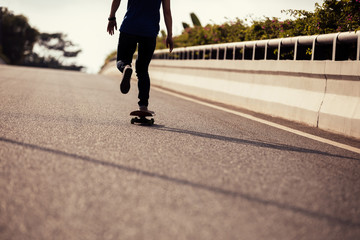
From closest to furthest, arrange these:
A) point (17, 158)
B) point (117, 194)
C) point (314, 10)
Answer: point (117, 194) < point (17, 158) < point (314, 10)

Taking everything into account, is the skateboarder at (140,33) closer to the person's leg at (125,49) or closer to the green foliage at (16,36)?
the person's leg at (125,49)

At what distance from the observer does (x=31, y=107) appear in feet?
28.2

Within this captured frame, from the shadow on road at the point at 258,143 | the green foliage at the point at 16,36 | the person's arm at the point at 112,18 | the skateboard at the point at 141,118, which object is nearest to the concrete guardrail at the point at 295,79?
the shadow on road at the point at 258,143

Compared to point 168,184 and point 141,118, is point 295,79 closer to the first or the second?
point 141,118

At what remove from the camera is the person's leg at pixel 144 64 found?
7.68 m

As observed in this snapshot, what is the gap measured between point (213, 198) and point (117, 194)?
620 mm

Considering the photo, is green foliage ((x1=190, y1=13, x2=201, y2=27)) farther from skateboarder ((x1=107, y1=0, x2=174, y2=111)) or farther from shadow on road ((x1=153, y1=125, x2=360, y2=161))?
shadow on road ((x1=153, y1=125, x2=360, y2=161))

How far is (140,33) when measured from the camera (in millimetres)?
7562

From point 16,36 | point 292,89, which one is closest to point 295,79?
point 292,89

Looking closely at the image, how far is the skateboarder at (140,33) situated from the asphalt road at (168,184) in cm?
90

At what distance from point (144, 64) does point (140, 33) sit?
477 mm

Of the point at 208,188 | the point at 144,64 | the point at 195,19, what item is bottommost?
the point at 208,188

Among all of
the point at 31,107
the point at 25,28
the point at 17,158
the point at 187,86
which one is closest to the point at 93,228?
the point at 17,158

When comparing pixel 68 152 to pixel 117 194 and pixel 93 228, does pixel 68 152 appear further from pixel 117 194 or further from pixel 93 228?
pixel 93 228
